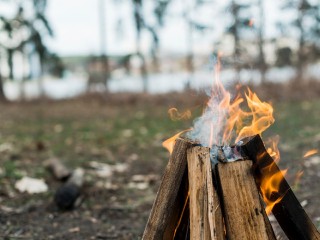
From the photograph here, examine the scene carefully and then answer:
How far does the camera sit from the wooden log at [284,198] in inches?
107

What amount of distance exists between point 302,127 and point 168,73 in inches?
782

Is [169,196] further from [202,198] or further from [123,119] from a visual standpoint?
[123,119]

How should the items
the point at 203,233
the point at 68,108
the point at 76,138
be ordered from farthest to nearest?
1. the point at 68,108
2. the point at 76,138
3. the point at 203,233

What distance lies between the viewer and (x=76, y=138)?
1012cm

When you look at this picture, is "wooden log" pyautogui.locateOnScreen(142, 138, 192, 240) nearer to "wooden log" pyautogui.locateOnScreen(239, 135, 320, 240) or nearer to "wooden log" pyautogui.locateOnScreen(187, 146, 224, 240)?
"wooden log" pyautogui.locateOnScreen(187, 146, 224, 240)

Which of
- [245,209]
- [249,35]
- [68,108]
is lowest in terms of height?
[68,108]

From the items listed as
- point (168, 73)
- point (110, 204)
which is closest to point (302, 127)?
point (110, 204)

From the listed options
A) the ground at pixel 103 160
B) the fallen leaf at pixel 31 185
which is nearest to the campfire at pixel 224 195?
the ground at pixel 103 160

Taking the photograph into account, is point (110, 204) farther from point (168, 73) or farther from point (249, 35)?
point (168, 73)

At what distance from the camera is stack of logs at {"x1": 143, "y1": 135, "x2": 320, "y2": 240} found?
2.62 meters

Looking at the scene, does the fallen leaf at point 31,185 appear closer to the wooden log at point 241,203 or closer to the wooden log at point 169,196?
the wooden log at point 169,196

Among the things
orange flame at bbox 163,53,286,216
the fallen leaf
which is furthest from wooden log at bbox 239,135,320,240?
the fallen leaf

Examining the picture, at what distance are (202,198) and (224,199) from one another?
0.14 m

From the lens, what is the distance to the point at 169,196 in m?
2.86
